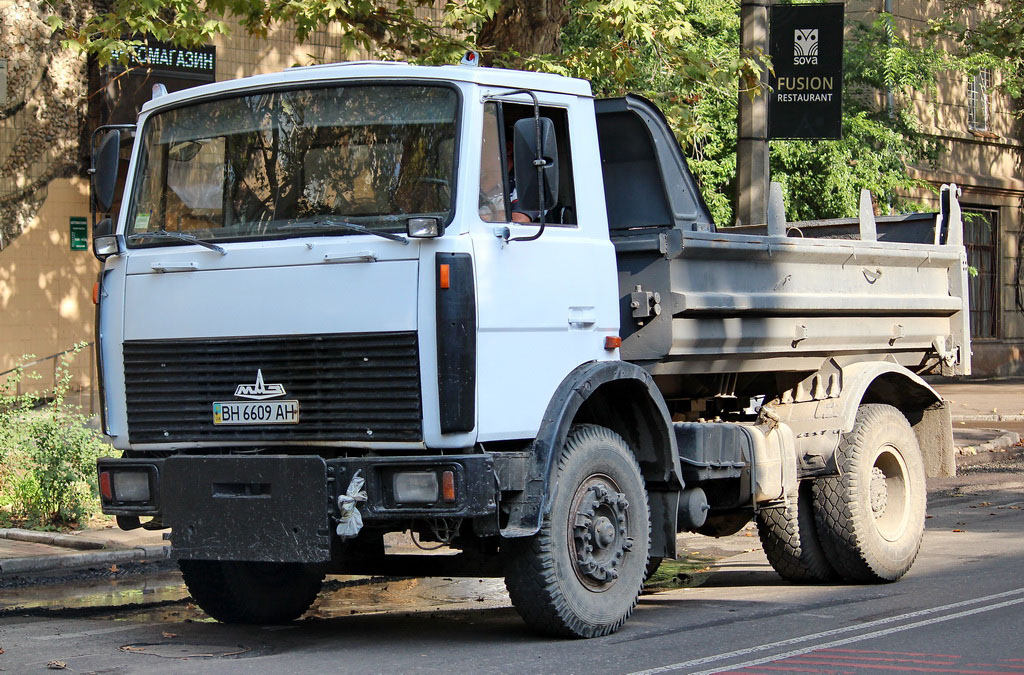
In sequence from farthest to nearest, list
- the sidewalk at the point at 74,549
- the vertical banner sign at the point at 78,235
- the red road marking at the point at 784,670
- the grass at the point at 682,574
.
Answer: the vertical banner sign at the point at 78,235, the sidewalk at the point at 74,549, the grass at the point at 682,574, the red road marking at the point at 784,670

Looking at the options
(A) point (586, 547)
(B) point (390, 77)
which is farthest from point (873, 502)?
(B) point (390, 77)

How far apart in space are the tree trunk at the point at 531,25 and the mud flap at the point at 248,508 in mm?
7333

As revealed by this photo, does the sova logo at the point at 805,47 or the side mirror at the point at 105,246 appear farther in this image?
the sova logo at the point at 805,47

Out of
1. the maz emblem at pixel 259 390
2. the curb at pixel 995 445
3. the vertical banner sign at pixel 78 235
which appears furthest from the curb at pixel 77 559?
the curb at pixel 995 445

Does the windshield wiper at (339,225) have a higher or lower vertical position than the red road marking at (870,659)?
higher

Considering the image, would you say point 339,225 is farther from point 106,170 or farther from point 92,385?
point 92,385

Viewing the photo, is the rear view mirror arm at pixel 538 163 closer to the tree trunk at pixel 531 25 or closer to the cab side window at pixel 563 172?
the cab side window at pixel 563 172

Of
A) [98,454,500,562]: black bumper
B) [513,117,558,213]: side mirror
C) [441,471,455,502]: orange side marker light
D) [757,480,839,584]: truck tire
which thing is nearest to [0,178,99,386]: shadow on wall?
[757,480,839,584]: truck tire

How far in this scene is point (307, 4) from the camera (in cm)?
1202

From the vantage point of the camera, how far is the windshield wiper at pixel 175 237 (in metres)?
6.89

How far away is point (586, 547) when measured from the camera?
275 inches

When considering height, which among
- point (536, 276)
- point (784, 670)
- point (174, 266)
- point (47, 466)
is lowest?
point (784, 670)

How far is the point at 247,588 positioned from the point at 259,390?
1.71 m

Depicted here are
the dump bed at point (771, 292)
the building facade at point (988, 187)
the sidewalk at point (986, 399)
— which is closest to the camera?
the dump bed at point (771, 292)
